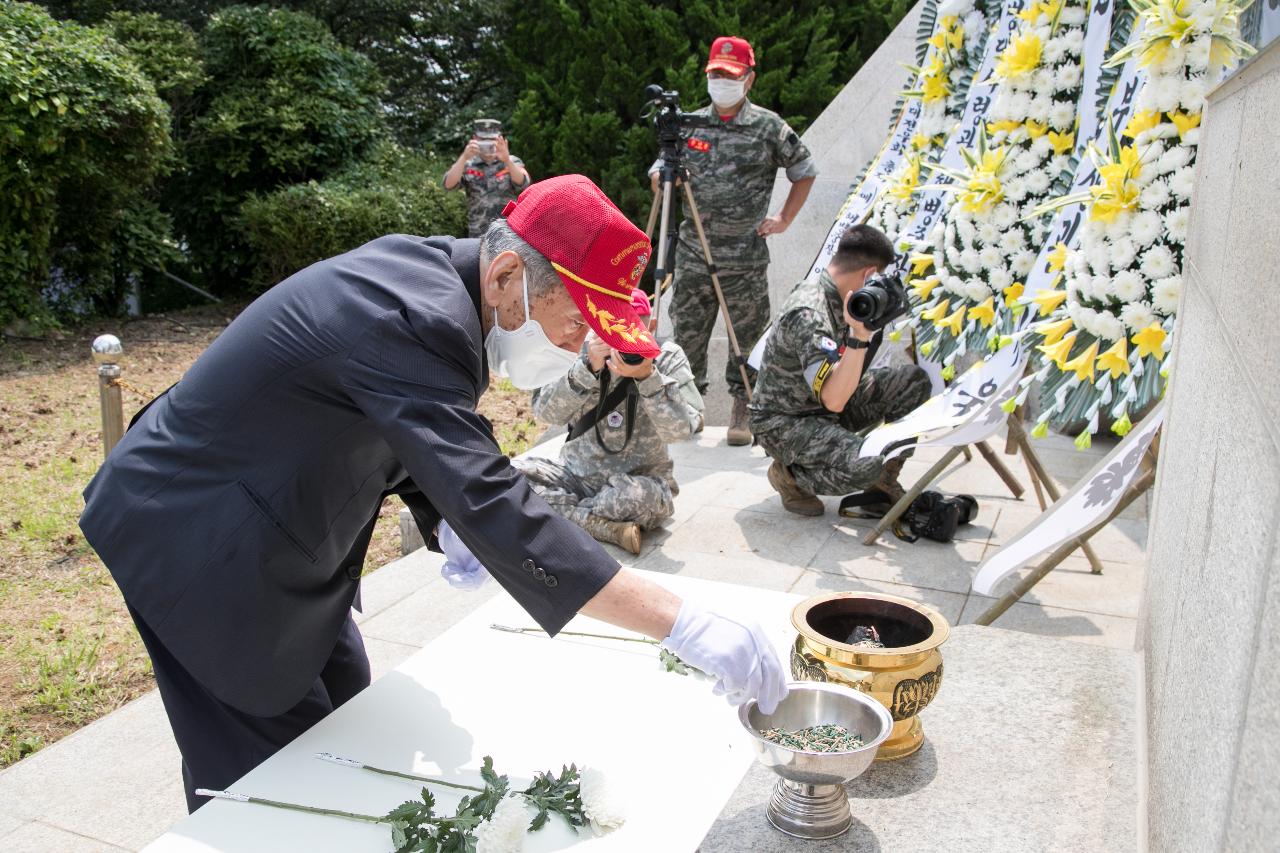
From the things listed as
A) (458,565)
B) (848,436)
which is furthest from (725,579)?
(458,565)

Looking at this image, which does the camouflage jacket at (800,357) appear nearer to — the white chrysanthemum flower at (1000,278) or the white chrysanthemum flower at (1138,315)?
the white chrysanthemum flower at (1000,278)

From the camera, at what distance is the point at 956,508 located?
4.82 m

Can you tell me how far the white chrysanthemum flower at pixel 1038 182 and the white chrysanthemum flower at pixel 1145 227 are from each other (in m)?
1.07

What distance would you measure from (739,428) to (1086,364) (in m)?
3.28

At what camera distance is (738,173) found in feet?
22.2

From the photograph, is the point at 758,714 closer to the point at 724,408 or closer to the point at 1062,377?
the point at 1062,377

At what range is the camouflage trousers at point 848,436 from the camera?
15.9 ft

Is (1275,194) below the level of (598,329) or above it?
above

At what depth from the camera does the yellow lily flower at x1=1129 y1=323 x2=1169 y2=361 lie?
130 inches

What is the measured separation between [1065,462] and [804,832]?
4420 mm

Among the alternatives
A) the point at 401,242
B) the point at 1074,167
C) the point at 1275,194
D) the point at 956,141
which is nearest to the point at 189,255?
the point at 956,141

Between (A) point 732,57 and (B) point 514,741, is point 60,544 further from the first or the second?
(A) point 732,57

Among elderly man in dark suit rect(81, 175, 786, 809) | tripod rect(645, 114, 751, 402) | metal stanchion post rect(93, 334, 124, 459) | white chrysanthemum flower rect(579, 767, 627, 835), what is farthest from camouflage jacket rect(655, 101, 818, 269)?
white chrysanthemum flower rect(579, 767, 627, 835)

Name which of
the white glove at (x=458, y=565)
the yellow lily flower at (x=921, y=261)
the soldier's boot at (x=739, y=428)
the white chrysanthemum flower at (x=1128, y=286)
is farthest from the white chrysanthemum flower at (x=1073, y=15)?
the white glove at (x=458, y=565)
